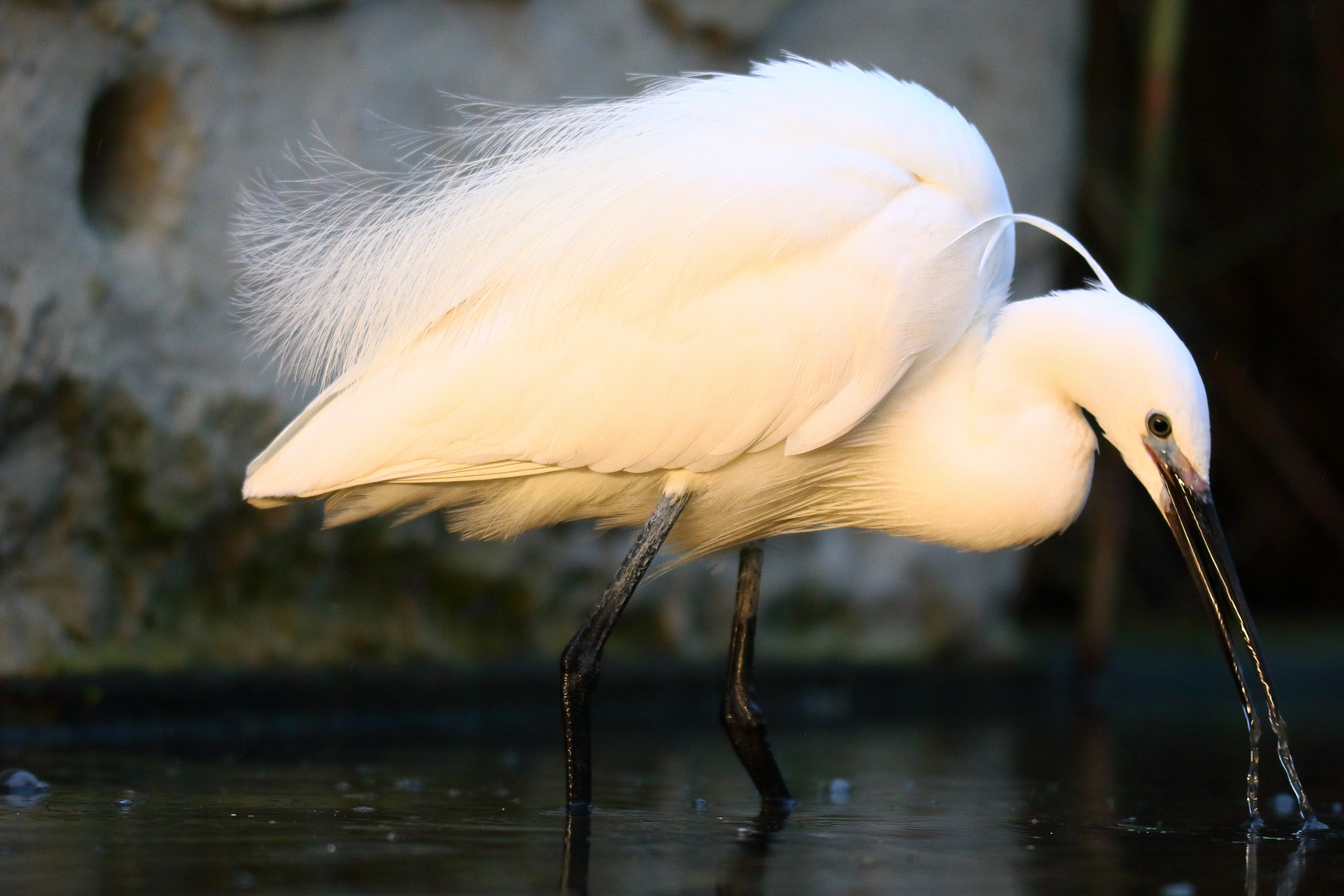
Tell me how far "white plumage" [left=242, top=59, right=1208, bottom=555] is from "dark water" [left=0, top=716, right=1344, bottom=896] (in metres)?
0.60

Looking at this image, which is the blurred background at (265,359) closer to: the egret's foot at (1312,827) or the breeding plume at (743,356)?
the breeding plume at (743,356)

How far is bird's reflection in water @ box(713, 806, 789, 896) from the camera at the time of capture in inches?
87.4

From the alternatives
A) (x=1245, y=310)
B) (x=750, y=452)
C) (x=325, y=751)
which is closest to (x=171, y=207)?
(x=325, y=751)

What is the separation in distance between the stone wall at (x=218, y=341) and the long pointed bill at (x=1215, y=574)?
126 cm

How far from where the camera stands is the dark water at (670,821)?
2.29 meters

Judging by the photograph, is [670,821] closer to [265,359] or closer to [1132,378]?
[1132,378]

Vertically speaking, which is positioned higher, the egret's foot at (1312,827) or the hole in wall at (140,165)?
the hole in wall at (140,165)

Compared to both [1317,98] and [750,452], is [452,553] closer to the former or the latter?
[750,452]

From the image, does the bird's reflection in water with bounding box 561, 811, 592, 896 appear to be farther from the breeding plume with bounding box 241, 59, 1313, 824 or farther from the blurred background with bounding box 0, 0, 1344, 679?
the blurred background with bounding box 0, 0, 1344, 679

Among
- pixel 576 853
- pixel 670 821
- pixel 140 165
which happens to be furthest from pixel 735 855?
pixel 140 165

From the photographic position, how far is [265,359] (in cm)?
465

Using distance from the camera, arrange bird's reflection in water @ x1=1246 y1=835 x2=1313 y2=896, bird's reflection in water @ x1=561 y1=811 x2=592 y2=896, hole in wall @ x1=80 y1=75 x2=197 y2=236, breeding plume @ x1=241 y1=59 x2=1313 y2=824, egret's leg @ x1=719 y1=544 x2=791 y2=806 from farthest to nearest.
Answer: hole in wall @ x1=80 y1=75 x2=197 y2=236 → egret's leg @ x1=719 y1=544 x2=791 y2=806 → breeding plume @ x1=241 y1=59 x2=1313 y2=824 → bird's reflection in water @ x1=1246 y1=835 x2=1313 y2=896 → bird's reflection in water @ x1=561 y1=811 x2=592 y2=896

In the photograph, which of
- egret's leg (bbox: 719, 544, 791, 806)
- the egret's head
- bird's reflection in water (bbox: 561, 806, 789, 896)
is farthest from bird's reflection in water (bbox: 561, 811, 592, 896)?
the egret's head

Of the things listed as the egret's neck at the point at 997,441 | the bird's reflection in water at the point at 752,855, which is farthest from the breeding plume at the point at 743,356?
the bird's reflection in water at the point at 752,855
